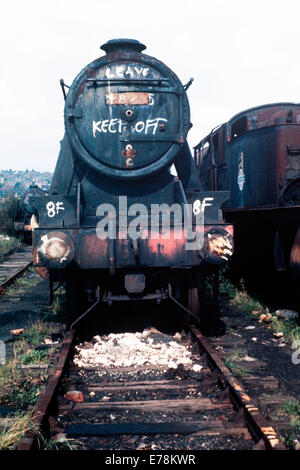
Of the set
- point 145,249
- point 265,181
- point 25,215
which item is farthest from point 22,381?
point 25,215

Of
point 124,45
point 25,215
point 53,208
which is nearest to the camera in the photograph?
point 53,208

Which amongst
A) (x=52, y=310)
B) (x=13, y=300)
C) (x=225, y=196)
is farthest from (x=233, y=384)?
(x=13, y=300)

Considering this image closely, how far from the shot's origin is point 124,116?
491 centimetres

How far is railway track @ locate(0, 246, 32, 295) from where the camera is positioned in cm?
868

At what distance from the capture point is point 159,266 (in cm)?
446

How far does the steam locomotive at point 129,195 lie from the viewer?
445 cm

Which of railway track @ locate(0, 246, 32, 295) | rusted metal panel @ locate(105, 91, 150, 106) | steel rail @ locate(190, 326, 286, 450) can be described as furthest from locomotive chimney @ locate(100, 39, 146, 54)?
railway track @ locate(0, 246, 32, 295)

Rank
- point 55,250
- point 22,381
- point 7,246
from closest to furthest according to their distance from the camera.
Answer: point 22,381 → point 55,250 → point 7,246

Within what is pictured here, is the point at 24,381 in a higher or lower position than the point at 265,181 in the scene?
lower

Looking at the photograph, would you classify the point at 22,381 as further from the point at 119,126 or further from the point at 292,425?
the point at 119,126

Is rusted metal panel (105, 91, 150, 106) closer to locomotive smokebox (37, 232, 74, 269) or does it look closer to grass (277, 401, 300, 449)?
locomotive smokebox (37, 232, 74, 269)

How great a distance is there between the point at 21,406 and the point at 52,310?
3053mm

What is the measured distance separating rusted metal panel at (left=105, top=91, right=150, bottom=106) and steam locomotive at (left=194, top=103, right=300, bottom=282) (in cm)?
203

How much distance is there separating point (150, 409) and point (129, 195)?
2.64 m
